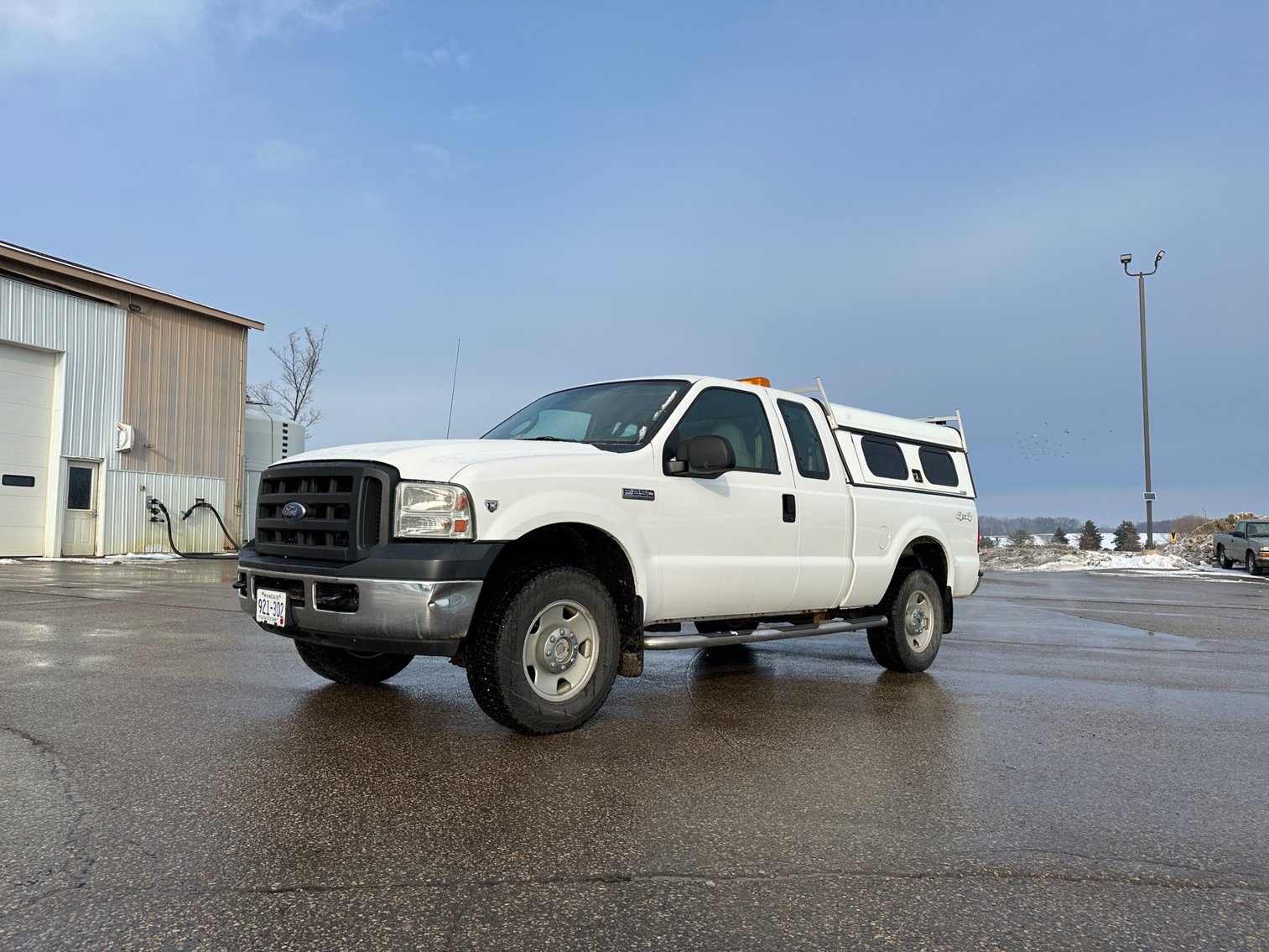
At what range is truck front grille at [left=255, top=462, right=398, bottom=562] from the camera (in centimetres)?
450

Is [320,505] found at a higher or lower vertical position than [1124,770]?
higher

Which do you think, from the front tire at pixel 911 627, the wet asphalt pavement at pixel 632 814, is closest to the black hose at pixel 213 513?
the wet asphalt pavement at pixel 632 814

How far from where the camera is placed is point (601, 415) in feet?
19.4

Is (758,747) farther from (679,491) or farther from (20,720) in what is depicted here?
(20,720)

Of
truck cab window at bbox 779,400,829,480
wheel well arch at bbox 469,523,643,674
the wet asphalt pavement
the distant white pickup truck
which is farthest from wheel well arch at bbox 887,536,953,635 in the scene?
the distant white pickup truck

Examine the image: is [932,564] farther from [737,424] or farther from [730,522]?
[730,522]

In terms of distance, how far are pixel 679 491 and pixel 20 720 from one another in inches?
A: 142

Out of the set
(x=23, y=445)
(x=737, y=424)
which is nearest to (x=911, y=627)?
(x=737, y=424)

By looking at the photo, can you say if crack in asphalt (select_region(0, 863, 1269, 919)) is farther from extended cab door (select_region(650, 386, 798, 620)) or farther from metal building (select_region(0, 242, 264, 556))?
metal building (select_region(0, 242, 264, 556))

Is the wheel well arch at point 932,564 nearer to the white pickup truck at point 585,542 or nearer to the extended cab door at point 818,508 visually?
the white pickup truck at point 585,542

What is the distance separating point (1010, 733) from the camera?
5172 millimetres

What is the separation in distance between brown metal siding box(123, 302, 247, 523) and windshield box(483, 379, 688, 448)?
21269 millimetres

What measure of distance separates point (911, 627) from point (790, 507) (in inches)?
74.8

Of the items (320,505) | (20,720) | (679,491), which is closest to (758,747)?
(679,491)
